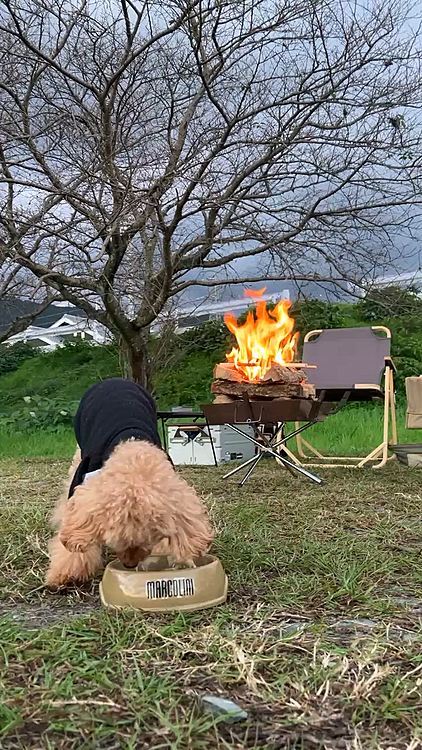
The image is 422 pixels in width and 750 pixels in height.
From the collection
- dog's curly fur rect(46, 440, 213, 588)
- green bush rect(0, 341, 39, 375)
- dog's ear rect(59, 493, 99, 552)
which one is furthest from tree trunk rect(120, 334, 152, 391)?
green bush rect(0, 341, 39, 375)

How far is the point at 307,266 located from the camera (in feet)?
21.6

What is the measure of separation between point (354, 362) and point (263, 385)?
1594 millimetres

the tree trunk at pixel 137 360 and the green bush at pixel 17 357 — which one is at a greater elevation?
the tree trunk at pixel 137 360

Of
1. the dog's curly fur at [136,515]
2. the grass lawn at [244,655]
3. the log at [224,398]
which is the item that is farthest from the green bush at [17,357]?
the dog's curly fur at [136,515]

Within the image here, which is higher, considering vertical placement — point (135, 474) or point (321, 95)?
point (321, 95)

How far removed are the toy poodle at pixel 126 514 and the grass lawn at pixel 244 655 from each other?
0.15 meters

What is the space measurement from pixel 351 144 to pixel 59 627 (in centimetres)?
490

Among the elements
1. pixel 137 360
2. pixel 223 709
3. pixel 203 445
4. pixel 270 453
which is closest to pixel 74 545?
pixel 223 709

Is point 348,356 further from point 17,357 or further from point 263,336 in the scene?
point 17,357

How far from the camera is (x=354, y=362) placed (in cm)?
619

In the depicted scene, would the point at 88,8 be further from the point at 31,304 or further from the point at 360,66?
the point at 31,304

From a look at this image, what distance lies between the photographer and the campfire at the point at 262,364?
486 centimetres

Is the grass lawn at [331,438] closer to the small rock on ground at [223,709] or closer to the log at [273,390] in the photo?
the log at [273,390]

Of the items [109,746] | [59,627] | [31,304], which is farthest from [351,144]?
[109,746]
